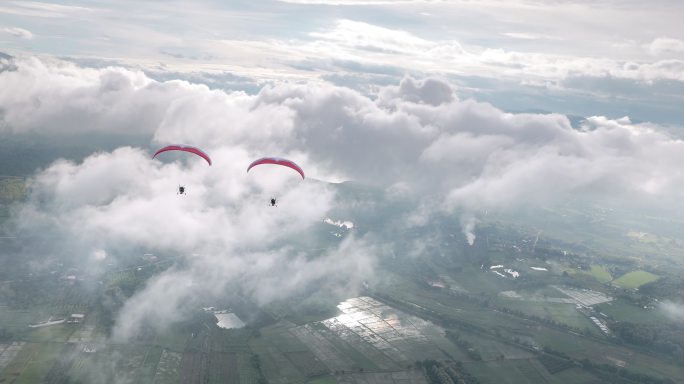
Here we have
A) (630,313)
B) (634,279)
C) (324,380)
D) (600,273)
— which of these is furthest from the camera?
(600,273)

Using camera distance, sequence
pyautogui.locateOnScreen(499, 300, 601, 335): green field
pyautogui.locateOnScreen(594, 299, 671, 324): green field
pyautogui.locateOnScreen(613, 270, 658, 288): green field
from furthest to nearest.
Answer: pyautogui.locateOnScreen(613, 270, 658, 288): green field → pyautogui.locateOnScreen(594, 299, 671, 324): green field → pyautogui.locateOnScreen(499, 300, 601, 335): green field

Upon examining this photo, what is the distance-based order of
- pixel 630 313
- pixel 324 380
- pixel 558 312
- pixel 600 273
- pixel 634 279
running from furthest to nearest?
pixel 600 273 < pixel 634 279 < pixel 630 313 < pixel 558 312 < pixel 324 380

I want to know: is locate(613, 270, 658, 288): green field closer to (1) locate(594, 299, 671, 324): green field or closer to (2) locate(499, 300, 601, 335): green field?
(1) locate(594, 299, 671, 324): green field

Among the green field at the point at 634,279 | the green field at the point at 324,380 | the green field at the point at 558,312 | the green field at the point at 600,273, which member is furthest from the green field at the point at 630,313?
the green field at the point at 324,380

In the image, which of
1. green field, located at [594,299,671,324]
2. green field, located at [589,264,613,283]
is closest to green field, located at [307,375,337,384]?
green field, located at [594,299,671,324]

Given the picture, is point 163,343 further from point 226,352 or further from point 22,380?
point 22,380

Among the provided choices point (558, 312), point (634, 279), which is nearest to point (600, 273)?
point (634, 279)

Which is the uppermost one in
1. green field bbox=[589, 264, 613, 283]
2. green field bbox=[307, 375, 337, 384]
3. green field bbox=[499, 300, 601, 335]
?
green field bbox=[307, 375, 337, 384]

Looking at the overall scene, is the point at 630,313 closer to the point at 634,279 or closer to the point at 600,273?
the point at 634,279

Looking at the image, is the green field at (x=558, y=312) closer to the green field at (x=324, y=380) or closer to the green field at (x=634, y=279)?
the green field at (x=634, y=279)
